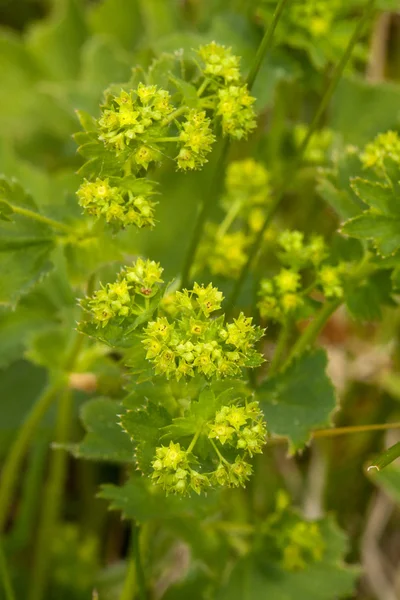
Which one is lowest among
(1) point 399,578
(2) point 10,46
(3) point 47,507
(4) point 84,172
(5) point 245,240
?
(1) point 399,578

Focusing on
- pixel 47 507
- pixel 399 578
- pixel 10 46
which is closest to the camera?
pixel 47 507

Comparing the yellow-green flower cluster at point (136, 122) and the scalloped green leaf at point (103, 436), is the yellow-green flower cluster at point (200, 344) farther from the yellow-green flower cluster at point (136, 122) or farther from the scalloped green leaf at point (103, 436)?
the scalloped green leaf at point (103, 436)

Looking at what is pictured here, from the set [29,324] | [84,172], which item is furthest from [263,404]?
[29,324]

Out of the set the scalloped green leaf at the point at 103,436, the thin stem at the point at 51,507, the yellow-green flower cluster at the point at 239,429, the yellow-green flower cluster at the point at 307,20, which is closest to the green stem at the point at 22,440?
the thin stem at the point at 51,507

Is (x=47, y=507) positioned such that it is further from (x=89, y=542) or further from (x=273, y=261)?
(x=273, y=261)

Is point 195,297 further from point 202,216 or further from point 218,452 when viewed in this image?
point 218,452

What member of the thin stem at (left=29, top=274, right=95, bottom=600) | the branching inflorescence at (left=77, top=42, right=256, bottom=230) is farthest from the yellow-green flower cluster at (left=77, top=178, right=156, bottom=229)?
the thin stem at (left=29, top=274, right=95, bottom=600)
